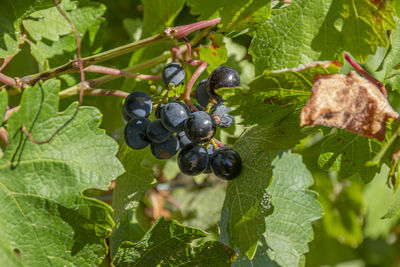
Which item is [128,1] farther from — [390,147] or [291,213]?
[390,147]

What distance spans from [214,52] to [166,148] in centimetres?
38

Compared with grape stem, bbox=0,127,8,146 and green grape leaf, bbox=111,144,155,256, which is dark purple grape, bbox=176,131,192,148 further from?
grape stem, bbox=0,127,8,146

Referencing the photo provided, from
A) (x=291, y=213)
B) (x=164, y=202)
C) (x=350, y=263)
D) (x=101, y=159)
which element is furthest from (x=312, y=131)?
(x=350, y=263)

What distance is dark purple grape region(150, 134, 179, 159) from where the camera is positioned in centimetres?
132

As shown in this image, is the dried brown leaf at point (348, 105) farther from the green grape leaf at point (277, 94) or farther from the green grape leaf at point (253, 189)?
the green grape leaf at point (253, 189)

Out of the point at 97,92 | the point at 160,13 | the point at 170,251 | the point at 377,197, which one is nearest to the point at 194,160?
the point at 170,251

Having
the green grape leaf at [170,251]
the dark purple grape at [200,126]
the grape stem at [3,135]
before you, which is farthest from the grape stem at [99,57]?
the green grape leaf at [170,251]

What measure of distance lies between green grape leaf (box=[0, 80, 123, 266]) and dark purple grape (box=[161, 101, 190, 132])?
6.2 inches

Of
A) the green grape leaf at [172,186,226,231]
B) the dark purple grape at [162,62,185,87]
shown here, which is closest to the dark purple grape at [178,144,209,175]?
the dark purple grape at [162,62,185,87]

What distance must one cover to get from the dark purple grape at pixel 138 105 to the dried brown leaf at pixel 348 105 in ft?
1.66

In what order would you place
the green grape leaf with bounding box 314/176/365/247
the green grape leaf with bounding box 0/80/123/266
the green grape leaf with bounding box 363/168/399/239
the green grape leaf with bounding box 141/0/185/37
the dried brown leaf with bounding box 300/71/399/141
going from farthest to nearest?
the green grape leaf with bounding box 363/168/399/239, the green grape leaf with bounding box 314/176/365/247, the green grape leaf with bounding box 141/0/185/37, the green grape leaf with bounding box 0/80/123/266, the dried brown leaf with bounding box 300/71/399/141

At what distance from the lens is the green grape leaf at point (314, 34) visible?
3.78ft

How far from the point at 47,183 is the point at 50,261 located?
0.66 ft

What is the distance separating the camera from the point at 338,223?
2652 millimetres
